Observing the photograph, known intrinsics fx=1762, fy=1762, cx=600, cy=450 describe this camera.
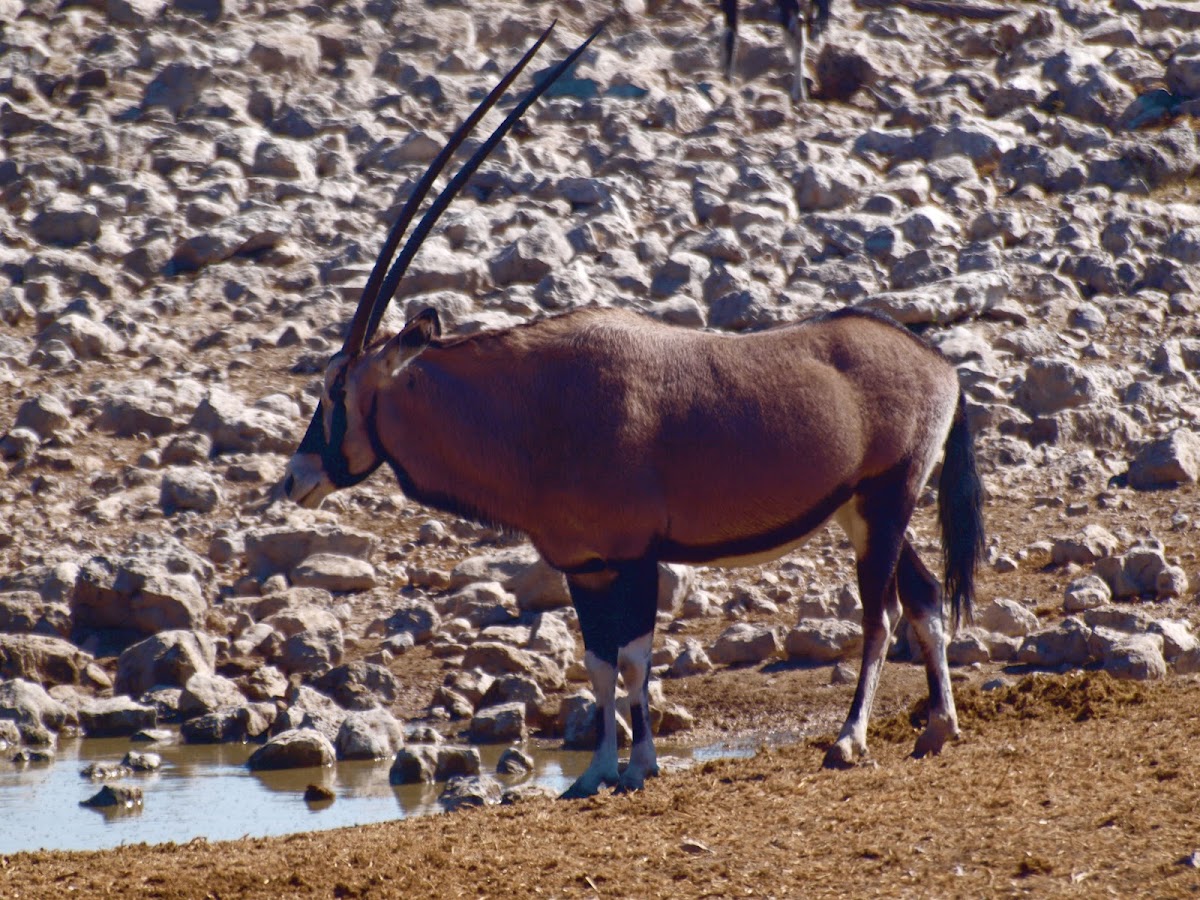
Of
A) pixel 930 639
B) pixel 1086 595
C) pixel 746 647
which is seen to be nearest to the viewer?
pixel 930 639

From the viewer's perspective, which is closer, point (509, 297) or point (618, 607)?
point (618, 607)

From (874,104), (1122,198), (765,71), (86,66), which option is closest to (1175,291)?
(1122,198)

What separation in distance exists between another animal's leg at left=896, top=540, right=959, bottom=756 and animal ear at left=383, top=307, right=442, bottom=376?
2.24 metres

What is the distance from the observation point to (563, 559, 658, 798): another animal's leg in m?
7.09

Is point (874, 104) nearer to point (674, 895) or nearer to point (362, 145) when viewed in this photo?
A: point (362, 145)

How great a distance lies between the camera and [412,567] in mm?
11578

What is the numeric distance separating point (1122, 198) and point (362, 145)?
7.67 meters

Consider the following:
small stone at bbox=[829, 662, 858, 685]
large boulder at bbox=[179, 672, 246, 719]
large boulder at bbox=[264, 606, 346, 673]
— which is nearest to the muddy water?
Result: large boulder at bbox=[179, 672, 246, 719]

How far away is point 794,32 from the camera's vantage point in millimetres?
20125

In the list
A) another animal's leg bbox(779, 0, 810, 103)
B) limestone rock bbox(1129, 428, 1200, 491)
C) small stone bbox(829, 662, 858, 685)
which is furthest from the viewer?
another animal's leg bbox(779, 0, 810, 103)

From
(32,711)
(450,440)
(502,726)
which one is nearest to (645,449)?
(450,440)

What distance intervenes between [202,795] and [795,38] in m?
14.3

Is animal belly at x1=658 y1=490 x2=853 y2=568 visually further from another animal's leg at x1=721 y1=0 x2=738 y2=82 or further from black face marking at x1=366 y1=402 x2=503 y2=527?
another animal's leg at x1=721 y1=0 x2=738 y2=82

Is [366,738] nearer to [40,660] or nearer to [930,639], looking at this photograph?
[40,660]
